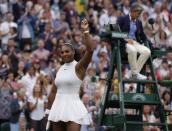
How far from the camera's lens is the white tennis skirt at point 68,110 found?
1195 cm

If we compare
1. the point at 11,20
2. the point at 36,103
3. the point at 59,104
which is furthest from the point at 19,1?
the point at 59,104

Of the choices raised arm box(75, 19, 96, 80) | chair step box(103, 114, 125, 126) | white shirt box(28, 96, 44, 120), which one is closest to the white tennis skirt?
raised arm box(75, 19, 96, 80)

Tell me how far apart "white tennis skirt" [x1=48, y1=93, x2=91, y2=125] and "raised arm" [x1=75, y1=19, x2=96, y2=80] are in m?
0.37

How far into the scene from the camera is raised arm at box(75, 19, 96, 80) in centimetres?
1171

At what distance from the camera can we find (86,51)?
1180 cm

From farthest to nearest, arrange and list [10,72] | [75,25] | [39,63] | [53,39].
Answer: [75,25] < [53,39] < [39,63] < [10,72]

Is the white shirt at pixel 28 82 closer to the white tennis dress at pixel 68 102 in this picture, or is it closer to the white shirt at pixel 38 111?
the white shirt at pixel 38 111

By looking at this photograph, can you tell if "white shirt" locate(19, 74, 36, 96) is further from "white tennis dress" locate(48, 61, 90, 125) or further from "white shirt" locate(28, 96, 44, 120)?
"white tennis dress" locate(48, 61, 90, 125)

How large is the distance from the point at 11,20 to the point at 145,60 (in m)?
9.31

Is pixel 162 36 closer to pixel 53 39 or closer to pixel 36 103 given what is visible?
pixel 53 39

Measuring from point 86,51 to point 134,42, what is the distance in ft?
14.0

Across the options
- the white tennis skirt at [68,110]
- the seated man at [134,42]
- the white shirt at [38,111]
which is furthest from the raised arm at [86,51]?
the white shirt at [38,111]

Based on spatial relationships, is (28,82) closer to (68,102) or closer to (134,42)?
(134,42)

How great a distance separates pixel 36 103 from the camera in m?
19.1
